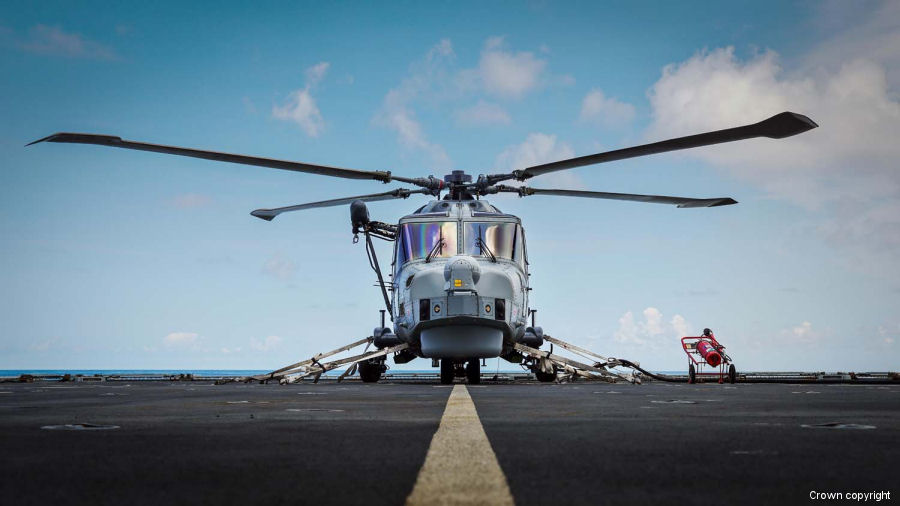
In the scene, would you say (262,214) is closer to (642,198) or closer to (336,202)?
(336,202)

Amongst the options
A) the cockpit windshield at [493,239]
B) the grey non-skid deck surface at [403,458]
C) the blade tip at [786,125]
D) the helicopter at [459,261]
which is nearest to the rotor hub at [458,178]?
the helicopter at [459,261]

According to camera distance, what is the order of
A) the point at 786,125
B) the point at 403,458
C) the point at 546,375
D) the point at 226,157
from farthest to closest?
the point at 546,375, the point at 226,157, the point at 786,125, the point at 403,458

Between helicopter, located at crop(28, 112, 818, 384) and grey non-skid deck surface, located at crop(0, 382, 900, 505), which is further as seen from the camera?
helicopter, located at crop(28, 112, 818, 384)

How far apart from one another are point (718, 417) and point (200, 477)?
15.9 feet

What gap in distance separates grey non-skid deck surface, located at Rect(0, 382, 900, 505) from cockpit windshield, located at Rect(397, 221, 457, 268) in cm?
1325

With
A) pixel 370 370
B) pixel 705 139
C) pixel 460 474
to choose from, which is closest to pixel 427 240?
pixel 370 370

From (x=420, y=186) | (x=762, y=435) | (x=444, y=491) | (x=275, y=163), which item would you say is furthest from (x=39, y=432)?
(x=420, y=186)

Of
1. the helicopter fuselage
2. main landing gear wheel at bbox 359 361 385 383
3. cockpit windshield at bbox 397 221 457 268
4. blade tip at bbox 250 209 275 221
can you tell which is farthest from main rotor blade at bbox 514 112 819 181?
main landing gear wheel at bbox 359 361 385 383

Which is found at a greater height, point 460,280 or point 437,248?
point 437,248

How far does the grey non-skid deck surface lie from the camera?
9.89ft

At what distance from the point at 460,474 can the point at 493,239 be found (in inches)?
684

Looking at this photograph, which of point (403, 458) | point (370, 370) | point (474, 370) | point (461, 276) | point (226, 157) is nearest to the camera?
point (403, 458)

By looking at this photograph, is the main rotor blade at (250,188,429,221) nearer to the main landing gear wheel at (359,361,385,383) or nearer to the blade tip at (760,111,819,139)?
the main landing gear wheel at (359,361,385,383)

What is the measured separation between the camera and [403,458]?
3990 mm
